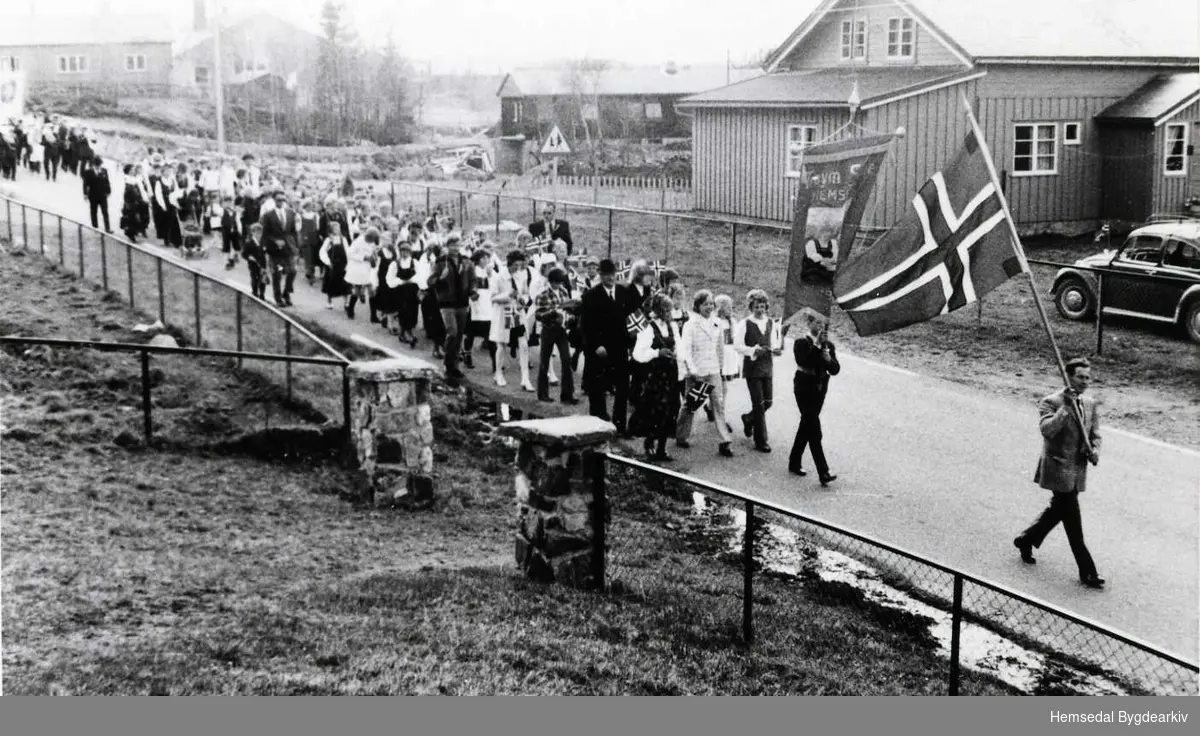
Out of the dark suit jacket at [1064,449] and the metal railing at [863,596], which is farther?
the dark suit jacket at [1064,449]

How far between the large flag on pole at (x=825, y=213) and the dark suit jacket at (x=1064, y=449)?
1965mm

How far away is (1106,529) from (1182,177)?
19554 millimetres

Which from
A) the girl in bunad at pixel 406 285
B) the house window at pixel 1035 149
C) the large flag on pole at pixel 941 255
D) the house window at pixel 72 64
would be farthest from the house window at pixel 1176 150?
the house window at pixel 72 64

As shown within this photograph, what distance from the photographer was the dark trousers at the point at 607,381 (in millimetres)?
13930

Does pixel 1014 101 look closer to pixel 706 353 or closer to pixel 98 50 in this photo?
pixel 706 353

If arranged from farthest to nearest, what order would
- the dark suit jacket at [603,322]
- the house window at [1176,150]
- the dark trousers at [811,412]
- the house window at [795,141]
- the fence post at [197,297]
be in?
the house window at [795,141] < the house window at [1176,150] < the fence post at [197,297] < the dark suit jacket at [603,322] < the dark trousers at [811,412]

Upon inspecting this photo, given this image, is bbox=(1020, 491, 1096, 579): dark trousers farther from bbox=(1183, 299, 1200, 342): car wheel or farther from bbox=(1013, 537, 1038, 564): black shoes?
bbox=(1183, 299, 1200, 342): car wheel

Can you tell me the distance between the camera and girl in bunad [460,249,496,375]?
16.3 meters

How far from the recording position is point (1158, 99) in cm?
2811

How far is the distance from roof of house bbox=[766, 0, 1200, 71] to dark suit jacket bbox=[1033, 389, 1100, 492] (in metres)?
18.7

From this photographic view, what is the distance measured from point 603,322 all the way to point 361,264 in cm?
655

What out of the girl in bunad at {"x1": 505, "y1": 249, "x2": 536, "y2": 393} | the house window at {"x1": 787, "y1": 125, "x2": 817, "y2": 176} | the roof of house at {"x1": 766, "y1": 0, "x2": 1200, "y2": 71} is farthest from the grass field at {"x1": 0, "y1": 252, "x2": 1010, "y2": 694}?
the roof of house at {"x1": 766, "y1": 0, "x2": 1200, "y2": 71}

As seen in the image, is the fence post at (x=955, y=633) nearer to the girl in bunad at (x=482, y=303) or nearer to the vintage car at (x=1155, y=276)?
the girl in bunad at (x=482, y=303)

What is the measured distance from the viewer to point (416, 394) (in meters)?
10.5
